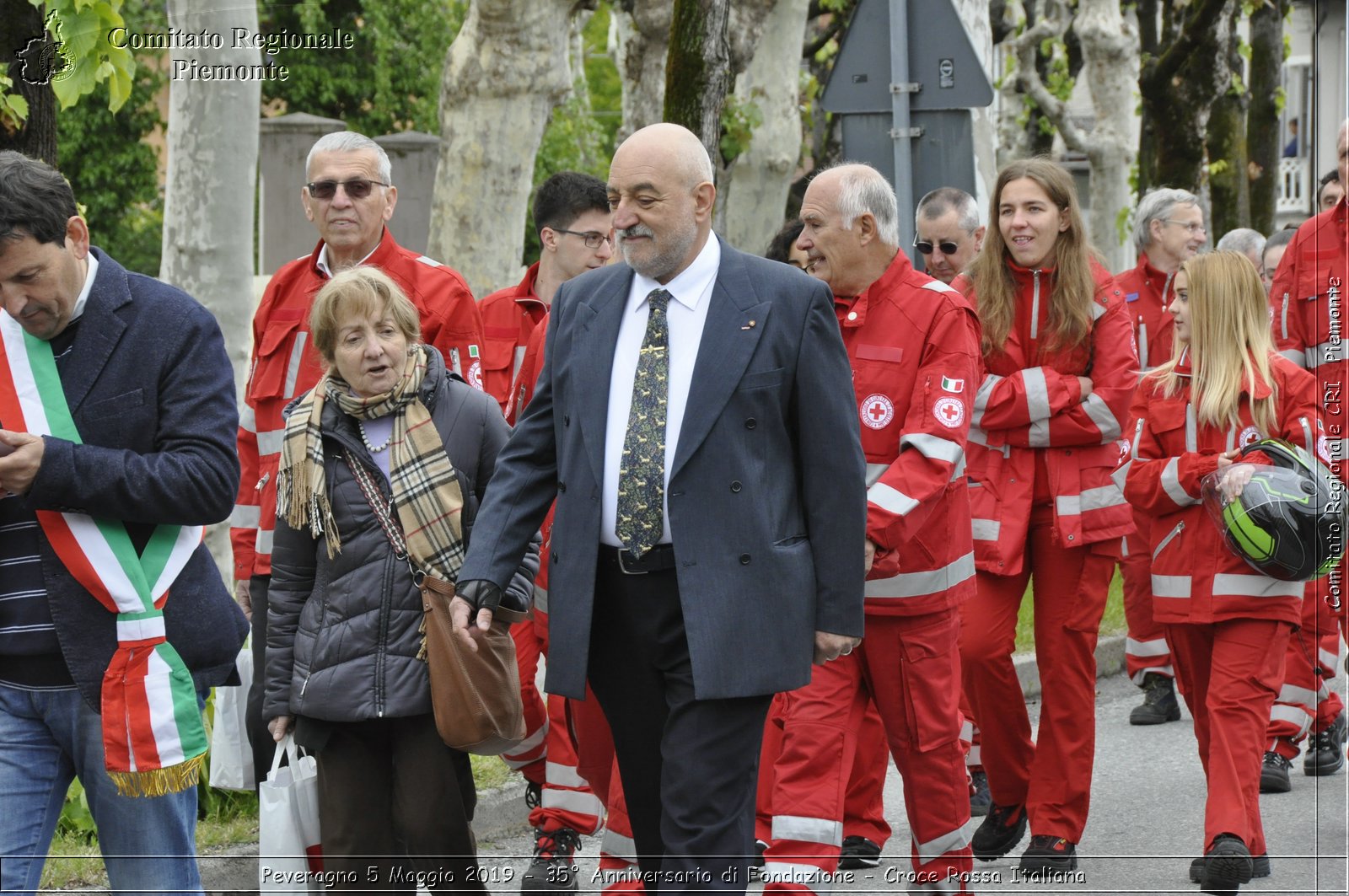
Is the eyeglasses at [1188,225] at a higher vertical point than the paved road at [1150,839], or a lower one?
higher

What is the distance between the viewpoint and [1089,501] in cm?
659

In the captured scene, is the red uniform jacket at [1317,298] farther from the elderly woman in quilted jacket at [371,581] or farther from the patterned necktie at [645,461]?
the elderly woman in quilted jacket at [371,581]

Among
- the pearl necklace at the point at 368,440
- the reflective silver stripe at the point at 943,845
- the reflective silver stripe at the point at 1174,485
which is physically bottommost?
the reflective silver stripe at the point at 943,845

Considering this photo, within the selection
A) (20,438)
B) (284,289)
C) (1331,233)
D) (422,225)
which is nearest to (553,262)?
(284,289)

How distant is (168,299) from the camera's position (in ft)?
14.6

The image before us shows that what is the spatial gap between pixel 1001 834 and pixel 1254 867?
91 cm

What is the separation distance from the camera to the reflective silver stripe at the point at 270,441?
623 centimetres

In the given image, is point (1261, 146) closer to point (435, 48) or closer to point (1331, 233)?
point (435, 48)

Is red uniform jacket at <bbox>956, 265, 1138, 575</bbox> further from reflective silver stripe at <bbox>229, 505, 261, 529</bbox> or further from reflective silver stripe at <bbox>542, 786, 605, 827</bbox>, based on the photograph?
reflective silver stripe at <bbox>229, 505, 261, 529</bbox>

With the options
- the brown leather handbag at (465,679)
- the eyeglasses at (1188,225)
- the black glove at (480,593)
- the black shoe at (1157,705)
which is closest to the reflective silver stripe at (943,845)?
the brown leather handbag at (465,679)

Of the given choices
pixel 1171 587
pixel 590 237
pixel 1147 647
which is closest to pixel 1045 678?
Answer: pixel 1171 587

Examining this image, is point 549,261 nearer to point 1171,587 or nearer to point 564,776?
point 564,776

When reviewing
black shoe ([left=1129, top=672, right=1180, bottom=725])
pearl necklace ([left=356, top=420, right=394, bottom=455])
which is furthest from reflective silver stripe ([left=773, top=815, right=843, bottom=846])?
black shoe ([left=1129, top=672, right=1180, bottom=725])

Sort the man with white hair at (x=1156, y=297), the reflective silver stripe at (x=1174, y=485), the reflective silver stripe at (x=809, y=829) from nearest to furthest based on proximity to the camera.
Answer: the reflective silver stripe at (x=809, y=829) → the reflective silver stripe at (x=1174, y=485) → the man with white hair at (x=1156, y=297)
